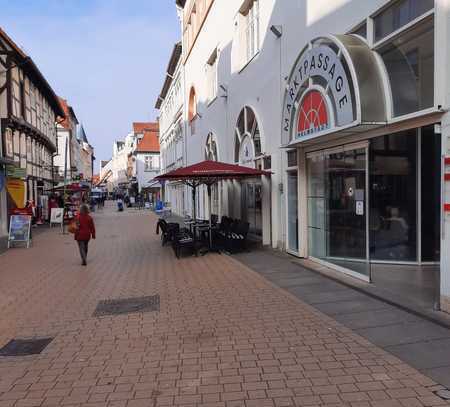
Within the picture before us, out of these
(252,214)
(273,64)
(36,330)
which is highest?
(273,64)

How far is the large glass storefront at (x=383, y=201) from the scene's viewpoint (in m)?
8.36

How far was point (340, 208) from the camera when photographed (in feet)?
28.6

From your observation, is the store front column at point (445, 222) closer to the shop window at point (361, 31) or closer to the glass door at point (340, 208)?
the glass door at point (340, 208)

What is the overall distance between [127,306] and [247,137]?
893 cm

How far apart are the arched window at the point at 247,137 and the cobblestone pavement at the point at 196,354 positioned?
631 cm

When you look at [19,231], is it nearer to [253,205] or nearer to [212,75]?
[253,205]

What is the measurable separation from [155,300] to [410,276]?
4.57 m

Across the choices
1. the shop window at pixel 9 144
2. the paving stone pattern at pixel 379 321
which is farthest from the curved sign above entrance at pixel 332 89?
the shop window at pixel 9 144

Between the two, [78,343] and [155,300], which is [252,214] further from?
[78,343]

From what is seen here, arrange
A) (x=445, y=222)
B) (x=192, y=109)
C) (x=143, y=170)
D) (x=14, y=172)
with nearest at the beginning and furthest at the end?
(x=445, y=222) < (x=14, y=172) < (x=192, y=109) < (x=143, y=170)

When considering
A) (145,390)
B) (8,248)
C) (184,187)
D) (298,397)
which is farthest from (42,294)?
(184,187)

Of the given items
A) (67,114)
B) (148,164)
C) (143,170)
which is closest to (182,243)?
(67,114)

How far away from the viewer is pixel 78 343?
521 centimetres

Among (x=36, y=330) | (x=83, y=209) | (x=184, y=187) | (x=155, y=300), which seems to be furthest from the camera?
(x=184, y=187)
